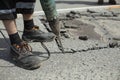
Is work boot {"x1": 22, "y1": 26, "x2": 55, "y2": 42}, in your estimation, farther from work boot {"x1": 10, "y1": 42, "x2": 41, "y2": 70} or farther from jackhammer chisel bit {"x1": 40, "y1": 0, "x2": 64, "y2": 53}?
work boot {"x1": 10, "y1": 42, "x2": 41, "y2": 70}

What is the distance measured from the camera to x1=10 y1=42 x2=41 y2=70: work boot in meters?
3.39

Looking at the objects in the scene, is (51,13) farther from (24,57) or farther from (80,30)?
(80,30)

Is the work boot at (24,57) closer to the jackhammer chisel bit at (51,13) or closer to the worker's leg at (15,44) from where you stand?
the worker's leg at (15,44)

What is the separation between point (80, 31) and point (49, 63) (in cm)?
128

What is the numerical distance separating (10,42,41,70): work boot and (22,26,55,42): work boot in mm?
339

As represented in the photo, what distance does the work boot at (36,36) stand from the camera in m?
3.88

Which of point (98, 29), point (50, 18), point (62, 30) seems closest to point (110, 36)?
point (98, 29)

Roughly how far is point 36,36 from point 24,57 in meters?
0.50

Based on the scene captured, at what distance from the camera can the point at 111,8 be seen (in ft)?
19.2

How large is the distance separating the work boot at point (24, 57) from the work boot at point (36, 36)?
0.34m

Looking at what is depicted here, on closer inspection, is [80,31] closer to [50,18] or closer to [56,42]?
[56,42]

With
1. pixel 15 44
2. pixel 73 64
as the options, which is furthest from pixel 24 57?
pixel 73 64

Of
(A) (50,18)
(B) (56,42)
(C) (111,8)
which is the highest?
(A) (50,18)

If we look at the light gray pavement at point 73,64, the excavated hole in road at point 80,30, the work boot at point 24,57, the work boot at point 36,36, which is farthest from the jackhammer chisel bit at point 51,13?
the excavated hole in road at point 80,30
